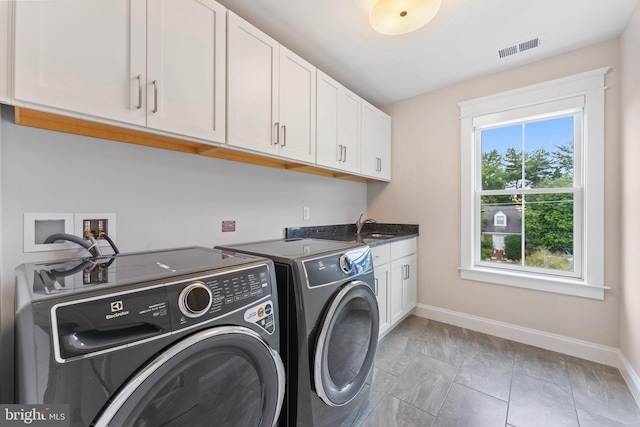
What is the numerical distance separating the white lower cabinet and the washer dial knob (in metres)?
1.50

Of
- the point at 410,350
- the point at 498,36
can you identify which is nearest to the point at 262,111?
the point at 498,36

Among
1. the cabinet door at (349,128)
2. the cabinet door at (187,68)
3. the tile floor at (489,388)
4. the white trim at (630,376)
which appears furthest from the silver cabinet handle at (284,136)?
the white trim at (630,376)

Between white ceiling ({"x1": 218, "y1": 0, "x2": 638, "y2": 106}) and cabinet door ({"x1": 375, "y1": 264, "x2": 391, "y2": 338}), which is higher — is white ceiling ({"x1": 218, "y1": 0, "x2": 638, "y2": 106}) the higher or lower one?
the higher one

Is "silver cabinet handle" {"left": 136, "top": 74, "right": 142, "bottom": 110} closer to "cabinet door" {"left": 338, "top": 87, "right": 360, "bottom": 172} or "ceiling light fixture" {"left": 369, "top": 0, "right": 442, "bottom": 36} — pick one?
"ceiling light fixture" {"left": 369, "top": 0, "right": 442, "bottom": 36}

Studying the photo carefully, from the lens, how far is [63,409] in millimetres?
567

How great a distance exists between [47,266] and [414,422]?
1.89m

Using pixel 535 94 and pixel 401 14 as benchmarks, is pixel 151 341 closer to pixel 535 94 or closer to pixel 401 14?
pixel 401 14

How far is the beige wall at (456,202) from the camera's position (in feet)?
6.53

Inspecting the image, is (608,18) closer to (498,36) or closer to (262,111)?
(498,36)

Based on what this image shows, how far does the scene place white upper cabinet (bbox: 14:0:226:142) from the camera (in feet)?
2.97

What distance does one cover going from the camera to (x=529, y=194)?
240 centimetres

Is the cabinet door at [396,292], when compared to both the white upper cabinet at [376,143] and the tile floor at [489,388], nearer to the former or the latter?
the tile floor at [489,388]

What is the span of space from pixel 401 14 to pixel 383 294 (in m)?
1.98

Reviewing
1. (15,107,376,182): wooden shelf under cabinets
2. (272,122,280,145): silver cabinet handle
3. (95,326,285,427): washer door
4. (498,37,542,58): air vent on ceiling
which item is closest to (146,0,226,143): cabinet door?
(15,107,376,182): wooden shelf under cabinets
